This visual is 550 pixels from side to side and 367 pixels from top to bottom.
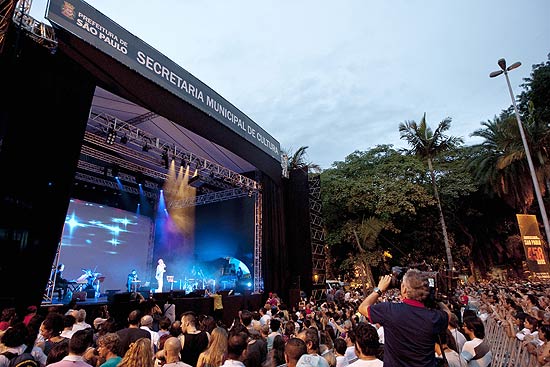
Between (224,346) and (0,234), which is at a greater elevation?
(0,234)

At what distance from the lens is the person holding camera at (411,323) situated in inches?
74.8

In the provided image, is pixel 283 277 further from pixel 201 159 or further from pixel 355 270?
pixel 355 270

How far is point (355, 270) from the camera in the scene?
2158cm

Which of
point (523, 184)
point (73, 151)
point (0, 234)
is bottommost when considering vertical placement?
point (0, 234)

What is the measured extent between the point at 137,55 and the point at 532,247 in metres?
16.1

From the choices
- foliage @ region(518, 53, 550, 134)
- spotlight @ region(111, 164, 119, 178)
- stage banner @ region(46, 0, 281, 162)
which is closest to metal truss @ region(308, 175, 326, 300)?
stage banner @ region(46, 0, 281, 162)

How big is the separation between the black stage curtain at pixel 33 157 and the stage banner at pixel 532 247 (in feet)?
53.0

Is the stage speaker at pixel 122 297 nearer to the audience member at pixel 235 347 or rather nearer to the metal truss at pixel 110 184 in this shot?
the audience member at pixel 235 347

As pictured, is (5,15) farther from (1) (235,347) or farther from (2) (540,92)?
(2) (540,92)

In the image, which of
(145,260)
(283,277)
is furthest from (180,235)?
(283,277)

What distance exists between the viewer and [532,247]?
13695 millimetres

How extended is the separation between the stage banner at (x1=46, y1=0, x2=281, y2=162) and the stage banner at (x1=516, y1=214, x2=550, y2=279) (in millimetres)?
12645

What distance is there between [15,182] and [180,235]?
35.8 ft

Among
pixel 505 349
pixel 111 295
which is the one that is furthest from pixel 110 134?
pixel 505 349
